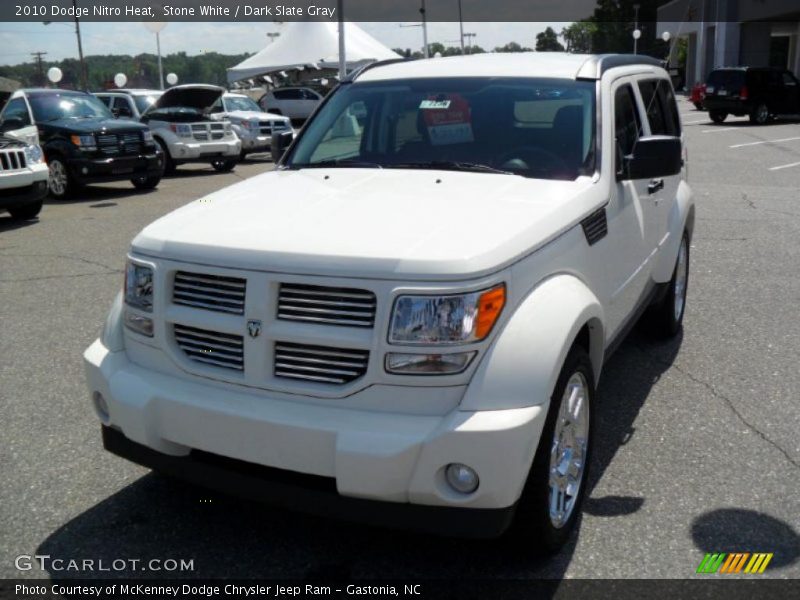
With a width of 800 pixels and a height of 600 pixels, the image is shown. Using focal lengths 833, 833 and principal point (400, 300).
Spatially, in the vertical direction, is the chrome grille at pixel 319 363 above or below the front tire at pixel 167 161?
above

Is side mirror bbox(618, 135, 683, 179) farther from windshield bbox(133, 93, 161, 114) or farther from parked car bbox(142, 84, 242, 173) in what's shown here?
windshield bbox(133, 93, 161, 114)

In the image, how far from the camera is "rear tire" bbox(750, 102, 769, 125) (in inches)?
1080

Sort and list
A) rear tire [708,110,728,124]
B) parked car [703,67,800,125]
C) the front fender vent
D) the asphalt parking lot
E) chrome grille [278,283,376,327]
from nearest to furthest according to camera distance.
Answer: chrome grille [278,283,376,327] < the asphalt parking lot < the front fender vent < parked car [703,67,800,125] < rear tire [708,110,728,124]

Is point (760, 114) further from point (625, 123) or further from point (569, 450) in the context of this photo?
point (569, 450)

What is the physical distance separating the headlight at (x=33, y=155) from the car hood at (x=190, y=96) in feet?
19.0

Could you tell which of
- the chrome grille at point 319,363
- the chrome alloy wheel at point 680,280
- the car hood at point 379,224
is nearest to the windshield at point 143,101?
the chrome alloy wheel at point 680,280

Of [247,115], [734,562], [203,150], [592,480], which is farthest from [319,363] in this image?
[247,115]

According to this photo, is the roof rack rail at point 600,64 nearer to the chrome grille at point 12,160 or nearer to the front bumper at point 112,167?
the chrome grille at point 12,160

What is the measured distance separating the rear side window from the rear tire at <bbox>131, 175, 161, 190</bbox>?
11332 millimetres

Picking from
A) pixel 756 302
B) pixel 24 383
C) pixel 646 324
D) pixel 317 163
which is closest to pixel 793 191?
pixel 756 302

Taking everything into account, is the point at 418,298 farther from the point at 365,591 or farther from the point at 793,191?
the point at 793,191

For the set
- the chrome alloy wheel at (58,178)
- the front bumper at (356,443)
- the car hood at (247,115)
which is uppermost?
the car hood at (247,115)

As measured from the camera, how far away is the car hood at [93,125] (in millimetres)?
13852

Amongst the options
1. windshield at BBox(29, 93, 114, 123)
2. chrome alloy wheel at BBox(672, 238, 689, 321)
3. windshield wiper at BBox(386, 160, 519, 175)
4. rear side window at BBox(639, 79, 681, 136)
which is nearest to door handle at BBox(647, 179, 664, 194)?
rear side window at BBox(639, 79, 681, 136)
